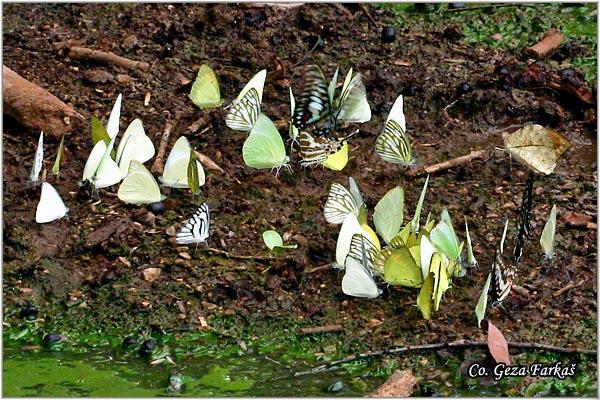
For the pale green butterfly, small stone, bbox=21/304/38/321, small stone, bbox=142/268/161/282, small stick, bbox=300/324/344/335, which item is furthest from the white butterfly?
small stick, bbox=300/324/344/335

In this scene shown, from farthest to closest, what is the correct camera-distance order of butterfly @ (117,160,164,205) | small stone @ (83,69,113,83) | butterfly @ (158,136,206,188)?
small stone @ (83,69,113,83), butterfly @ (158,136,206,188), butterfly @ (117,160,164,205)

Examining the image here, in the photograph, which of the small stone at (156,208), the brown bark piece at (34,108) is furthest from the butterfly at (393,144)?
the brown bark piece at (34,108)

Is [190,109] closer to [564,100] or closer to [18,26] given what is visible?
Answer: [18,26]

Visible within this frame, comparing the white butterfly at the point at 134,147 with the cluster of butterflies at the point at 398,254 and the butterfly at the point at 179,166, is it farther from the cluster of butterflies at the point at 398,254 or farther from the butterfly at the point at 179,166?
the cluster of butterflies at the point at 398,254

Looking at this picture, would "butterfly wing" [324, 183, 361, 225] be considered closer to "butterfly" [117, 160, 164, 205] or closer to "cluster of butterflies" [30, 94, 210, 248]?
"cluster of butterflies" [30, 94, 210, 248]

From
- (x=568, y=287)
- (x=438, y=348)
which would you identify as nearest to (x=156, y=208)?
(x=438, y=348)

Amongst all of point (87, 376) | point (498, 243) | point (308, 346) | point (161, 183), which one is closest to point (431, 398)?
→ point (308, 346)
